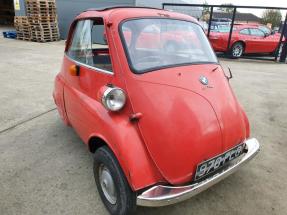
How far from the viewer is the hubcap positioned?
7.80 feet

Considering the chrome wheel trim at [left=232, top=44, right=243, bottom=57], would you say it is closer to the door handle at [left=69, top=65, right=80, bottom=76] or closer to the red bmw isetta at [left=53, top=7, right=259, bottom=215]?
the red bmw isetta at [left=53, top=7, right=259, bottom=215]

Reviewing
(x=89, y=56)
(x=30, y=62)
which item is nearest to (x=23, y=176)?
(x=89, y=56)

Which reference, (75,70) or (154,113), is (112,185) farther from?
(75,70)

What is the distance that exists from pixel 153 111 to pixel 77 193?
119cm

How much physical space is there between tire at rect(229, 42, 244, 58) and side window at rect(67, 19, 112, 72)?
9041mm

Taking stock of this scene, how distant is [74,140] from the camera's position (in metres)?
3.73

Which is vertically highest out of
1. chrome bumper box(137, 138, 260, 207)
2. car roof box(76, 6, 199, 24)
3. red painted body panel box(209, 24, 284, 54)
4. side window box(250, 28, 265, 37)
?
car roof box(76, 6, 199, 24)

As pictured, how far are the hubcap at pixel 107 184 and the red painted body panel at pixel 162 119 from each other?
0.30 metres

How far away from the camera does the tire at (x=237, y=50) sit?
1134 cm

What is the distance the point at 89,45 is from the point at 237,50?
960 cm

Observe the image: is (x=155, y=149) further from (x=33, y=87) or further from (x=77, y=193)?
(x=33, y=87)

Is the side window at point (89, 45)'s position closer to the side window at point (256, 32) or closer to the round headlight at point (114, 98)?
the round headlight at point (114, 98)

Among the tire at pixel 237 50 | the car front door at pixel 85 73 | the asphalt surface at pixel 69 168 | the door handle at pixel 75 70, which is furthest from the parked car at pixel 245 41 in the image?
the door handle at pixel 75 70

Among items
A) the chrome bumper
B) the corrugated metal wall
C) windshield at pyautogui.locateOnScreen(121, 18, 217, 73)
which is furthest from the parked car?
the chrome bumper
